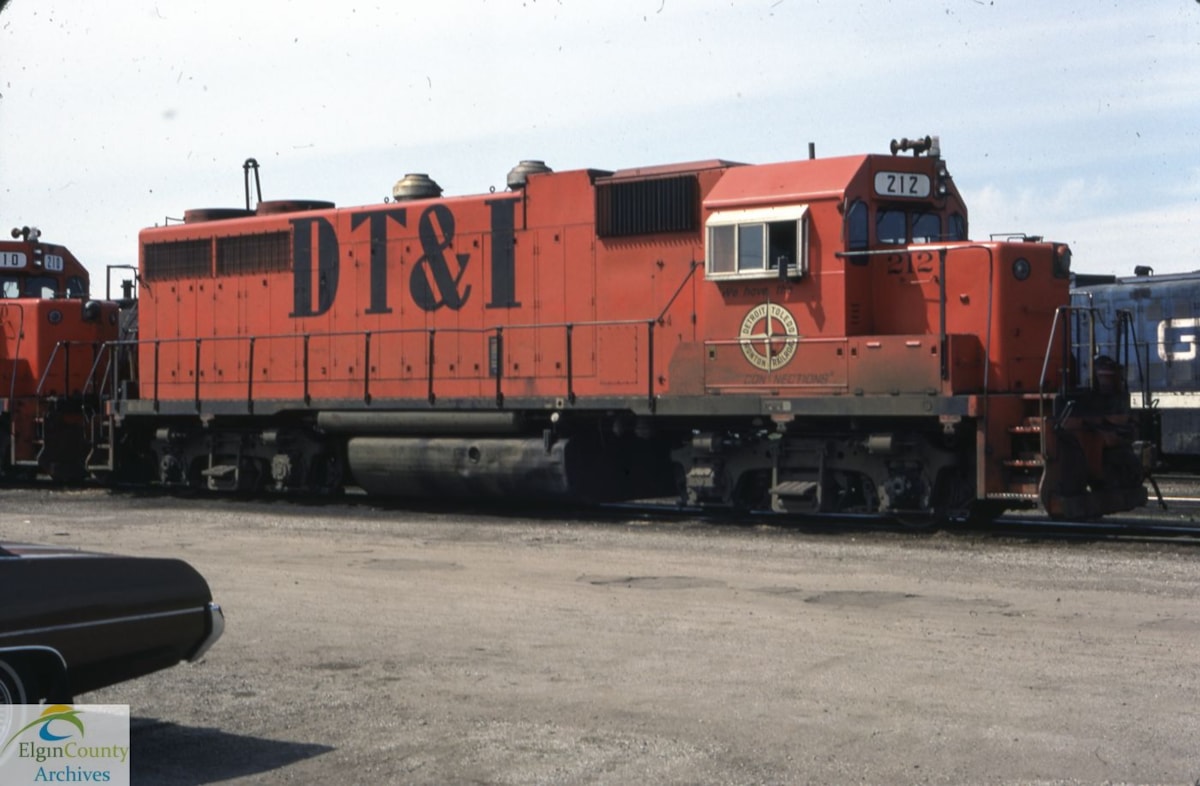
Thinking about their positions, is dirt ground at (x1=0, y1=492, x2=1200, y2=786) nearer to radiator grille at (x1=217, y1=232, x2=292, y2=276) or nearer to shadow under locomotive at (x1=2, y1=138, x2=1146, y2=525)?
shadow under locomotive at (x1=2, y1=138, x2=1146, y2=525)

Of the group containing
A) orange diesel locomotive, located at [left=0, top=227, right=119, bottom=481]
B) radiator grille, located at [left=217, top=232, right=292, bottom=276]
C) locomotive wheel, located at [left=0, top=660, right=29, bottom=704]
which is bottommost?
locomotive wheel, located at [left=0, top=660, right=29, bottom=704]

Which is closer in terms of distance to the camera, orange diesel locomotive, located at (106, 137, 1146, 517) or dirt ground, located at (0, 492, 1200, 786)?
dirt ground, located at (0, 492, 1200, 786)

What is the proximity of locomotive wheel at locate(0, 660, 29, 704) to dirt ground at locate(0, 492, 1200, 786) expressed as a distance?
0.73 metres

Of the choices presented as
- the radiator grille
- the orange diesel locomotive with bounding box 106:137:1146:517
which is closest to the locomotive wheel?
the orange diesel locomotive with bounding box 106:137:1146:517

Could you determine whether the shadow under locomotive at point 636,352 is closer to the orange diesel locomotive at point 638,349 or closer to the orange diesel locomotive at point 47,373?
the orange diesel locomotive at point 638,349

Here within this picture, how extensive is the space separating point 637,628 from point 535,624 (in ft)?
2.38

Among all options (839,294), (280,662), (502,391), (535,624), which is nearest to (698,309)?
(839,294)

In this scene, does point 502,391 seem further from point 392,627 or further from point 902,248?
point 392,627

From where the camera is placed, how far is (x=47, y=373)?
23281 millimetres

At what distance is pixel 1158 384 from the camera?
22.6 m

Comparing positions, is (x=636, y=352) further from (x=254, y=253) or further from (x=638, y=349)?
(x=254, y=253)

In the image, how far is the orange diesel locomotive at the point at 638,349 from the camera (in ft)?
47.1

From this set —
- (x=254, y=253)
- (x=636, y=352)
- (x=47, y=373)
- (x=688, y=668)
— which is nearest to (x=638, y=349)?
(x=636, y=352)

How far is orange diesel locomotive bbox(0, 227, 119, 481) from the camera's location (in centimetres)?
2288
